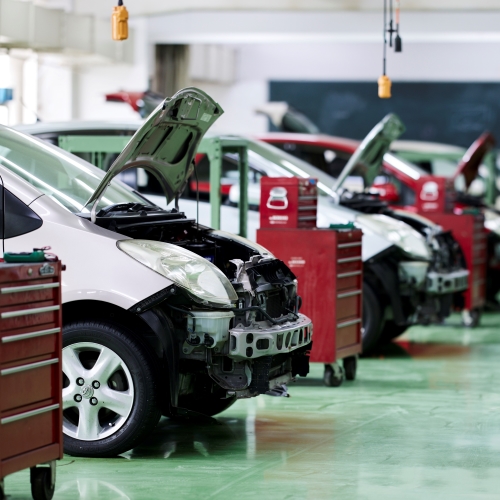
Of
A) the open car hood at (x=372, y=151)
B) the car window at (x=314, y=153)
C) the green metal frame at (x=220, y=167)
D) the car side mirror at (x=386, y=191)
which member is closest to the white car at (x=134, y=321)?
the green metal frame at (x=220, y=167)

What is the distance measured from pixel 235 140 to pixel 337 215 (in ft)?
3.89

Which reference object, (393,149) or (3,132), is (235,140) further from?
(393,149)

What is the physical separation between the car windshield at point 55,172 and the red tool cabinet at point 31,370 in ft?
4.54

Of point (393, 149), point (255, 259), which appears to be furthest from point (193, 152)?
point (393, 149)

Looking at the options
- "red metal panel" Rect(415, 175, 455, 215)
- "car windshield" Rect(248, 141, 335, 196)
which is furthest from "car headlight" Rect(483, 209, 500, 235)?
"car windshield" Rect(248, 141, 335, 196)

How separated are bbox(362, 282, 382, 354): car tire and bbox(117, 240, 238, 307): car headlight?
11.6 feet

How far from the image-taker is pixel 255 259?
18.3ft

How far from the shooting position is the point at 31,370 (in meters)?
4.07

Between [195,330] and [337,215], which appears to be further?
[337,215]

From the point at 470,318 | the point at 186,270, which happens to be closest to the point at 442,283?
the point at 470,318

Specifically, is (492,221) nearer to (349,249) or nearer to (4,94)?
(349,249)

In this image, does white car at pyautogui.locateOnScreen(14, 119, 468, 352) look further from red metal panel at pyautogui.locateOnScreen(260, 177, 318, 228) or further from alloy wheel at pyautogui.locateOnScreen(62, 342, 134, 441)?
alloy wheel at pyautogui.locateOnScreen(62, 342, 134, 441)

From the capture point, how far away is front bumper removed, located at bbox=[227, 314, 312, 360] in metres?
5.05

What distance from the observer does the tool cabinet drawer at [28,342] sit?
3.91 m
